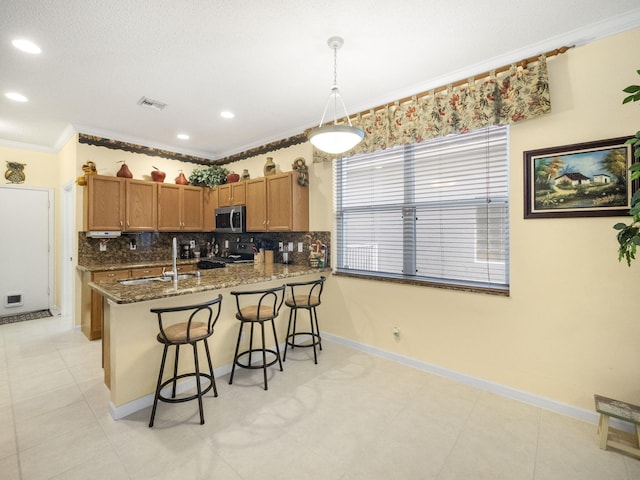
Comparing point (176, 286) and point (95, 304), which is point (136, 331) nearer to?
point (176, 286)

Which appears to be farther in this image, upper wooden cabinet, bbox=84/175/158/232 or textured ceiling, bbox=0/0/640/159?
upper wooden cabinet, bbox=84/175/158/232

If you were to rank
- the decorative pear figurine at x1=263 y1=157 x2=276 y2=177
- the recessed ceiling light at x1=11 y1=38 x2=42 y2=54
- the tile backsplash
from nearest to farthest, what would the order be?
1. the recessed ceiling light at x1=11 y1=38 x2=42 y2=54
2. the tile backsplash
3. the decorative pear figurine at x1=263 y1=157 x2=276 y2=177

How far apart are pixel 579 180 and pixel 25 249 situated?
7.24m

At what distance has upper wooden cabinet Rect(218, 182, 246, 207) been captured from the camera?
4727 mm

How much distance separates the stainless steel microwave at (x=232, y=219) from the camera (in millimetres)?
4641

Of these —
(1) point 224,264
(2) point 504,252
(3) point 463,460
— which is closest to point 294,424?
(3) point 463,460

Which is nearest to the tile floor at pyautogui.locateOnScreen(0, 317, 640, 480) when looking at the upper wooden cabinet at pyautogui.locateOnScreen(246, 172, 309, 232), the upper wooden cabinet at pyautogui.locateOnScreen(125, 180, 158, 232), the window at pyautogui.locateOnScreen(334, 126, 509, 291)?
the window at pyautogui.locateOnScreen(334, 126, 509, 291)

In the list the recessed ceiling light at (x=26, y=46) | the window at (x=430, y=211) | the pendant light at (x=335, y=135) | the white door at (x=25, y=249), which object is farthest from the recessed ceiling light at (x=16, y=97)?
the window at (x=430, y=211)

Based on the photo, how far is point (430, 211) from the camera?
10.3ft

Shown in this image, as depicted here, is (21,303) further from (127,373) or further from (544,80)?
(544,80)

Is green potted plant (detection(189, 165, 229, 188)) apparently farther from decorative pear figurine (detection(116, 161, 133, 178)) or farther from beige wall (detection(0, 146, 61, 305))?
beige wall (detection(0, 146, 61, 305))

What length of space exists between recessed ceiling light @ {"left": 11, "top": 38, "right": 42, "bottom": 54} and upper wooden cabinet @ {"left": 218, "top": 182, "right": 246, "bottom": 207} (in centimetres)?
256

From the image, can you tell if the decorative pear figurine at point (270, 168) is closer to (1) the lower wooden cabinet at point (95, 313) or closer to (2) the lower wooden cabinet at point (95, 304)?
(2) the lower wooden cabinet at point (95, 304)

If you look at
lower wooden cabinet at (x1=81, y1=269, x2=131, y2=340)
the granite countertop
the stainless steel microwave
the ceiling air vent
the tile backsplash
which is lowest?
lower wooden cabinet at (x1=81, y1=269, x2=131, y2=340)
